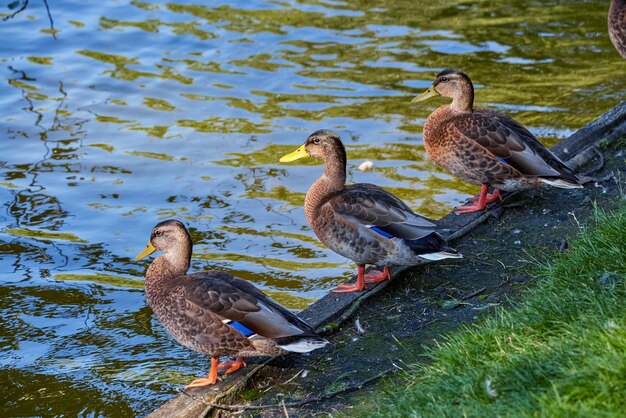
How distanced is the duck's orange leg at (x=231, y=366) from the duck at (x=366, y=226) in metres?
0.95

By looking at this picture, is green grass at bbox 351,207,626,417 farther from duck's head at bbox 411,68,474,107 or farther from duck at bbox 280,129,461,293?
duck's head at bbox 411,68,474,107

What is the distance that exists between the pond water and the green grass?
7.24 feet

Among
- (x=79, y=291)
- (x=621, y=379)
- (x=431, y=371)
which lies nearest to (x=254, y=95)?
(x=79, y=291)

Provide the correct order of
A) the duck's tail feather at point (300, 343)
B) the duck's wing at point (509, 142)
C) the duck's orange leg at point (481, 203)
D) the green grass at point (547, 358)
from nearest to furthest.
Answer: the green grass at point (547, 358) → the duck's tail feather at point (300, 343) → the duck's wing at point (509, 142) → the duck's orange leg at point (481, 203)

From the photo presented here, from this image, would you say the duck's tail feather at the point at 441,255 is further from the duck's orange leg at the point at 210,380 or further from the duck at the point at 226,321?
the duck's orange leg at the point at 210,380

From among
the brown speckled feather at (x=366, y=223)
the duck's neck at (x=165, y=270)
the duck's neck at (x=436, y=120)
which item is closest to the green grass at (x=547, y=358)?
the brown speckled feather at (x=366, y=223)

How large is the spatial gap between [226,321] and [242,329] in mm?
108

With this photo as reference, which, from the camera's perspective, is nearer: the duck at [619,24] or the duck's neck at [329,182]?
the duck's neck at [329,182]

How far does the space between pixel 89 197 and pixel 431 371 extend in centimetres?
533

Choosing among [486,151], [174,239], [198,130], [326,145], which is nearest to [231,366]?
[174,239]

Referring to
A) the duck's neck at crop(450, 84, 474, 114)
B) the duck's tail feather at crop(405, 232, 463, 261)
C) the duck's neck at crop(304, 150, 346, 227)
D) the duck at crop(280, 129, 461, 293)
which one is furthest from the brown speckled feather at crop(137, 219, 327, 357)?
the duck's neck at crop(450, 84, 474, 114)

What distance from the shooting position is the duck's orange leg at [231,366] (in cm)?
580

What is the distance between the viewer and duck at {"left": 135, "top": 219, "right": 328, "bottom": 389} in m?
5.52

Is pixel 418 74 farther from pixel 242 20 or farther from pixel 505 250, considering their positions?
pixel 505 250
